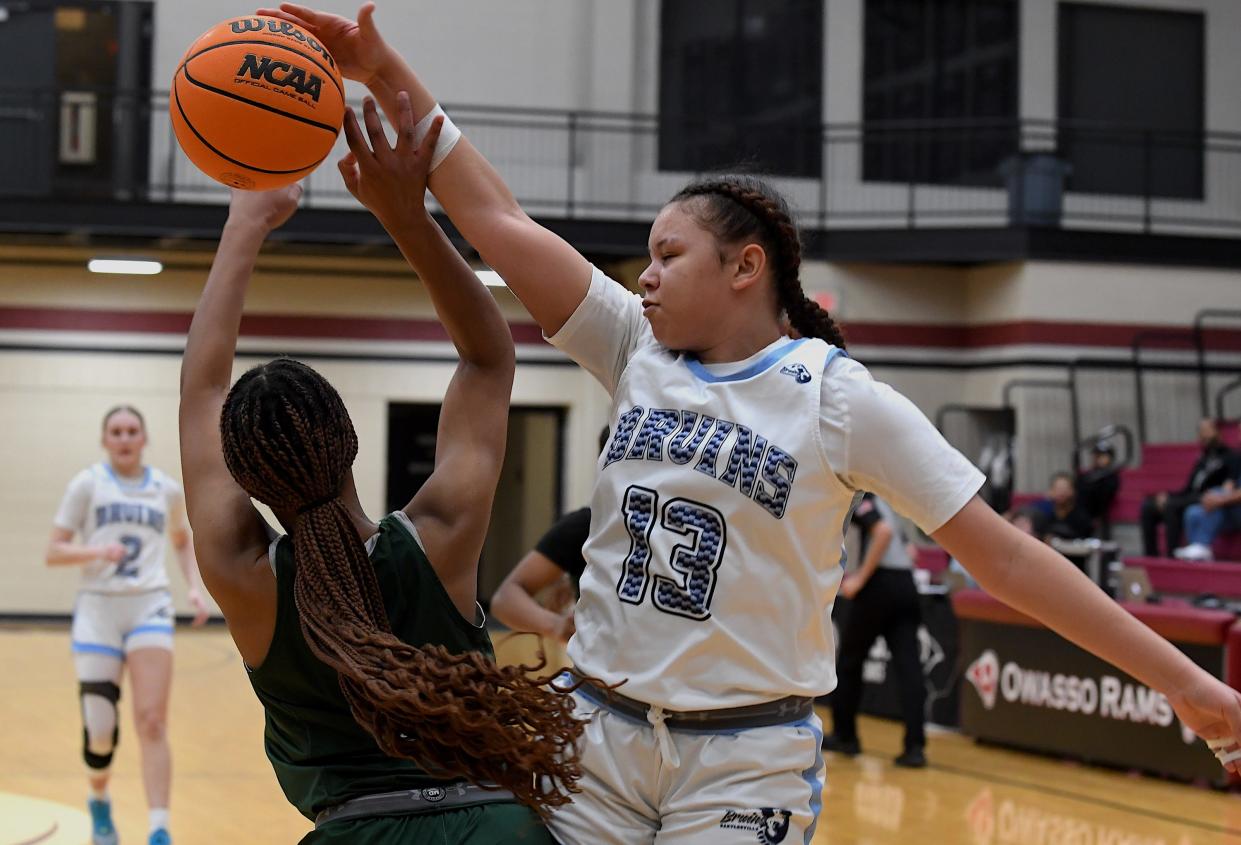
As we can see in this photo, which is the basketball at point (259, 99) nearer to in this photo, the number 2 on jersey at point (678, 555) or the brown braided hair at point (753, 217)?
the brown braided hair at point (753, 217)

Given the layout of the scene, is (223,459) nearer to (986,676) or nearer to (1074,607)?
(1074,607)

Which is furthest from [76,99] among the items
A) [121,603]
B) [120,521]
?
[121,603]

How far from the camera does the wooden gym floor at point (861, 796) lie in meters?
6.80

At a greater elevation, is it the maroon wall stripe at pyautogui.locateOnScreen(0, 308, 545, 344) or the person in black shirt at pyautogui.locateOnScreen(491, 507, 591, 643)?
the maroon wall stripe at pyautogui.locateOnScreen(0, 308, 545, 344)

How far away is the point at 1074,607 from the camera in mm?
2283

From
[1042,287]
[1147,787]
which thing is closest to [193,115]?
[1147,787]

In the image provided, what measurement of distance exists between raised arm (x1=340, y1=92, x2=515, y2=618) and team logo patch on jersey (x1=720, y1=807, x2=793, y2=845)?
0.52m

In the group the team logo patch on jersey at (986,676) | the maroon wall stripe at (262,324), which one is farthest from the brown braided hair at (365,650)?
the maroon wall stripe at (262,324)

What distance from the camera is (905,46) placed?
17.9 m

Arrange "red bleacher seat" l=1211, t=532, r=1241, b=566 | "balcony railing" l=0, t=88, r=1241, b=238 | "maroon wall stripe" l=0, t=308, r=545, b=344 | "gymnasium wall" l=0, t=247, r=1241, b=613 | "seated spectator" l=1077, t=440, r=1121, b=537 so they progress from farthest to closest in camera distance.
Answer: "maroon wall stripe" l=0, t=308, r=545, b=344, "balcony railing" l=0, t=88, r=1241, b=238, "gymnasium wall" l=0, t=247, r=1241, b=613, "seated spectator" l=1077, t=440, r=1121, b=537, "red bleacher seat" l=1211, t=532, r=1241, b=566

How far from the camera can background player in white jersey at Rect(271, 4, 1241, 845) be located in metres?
2.25

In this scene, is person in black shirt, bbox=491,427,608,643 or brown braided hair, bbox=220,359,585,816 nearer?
brown braided hair, bbox=220,359,585,816

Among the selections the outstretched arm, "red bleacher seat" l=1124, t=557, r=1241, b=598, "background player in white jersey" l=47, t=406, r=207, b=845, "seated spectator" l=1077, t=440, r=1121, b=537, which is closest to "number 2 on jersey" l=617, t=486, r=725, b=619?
the outstretched arm

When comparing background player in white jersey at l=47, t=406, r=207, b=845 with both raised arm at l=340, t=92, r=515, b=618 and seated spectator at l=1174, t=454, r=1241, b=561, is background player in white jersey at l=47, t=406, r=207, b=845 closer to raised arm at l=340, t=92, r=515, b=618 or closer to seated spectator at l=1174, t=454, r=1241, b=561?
raised arm at l=340, t=92, r=515, b=618
